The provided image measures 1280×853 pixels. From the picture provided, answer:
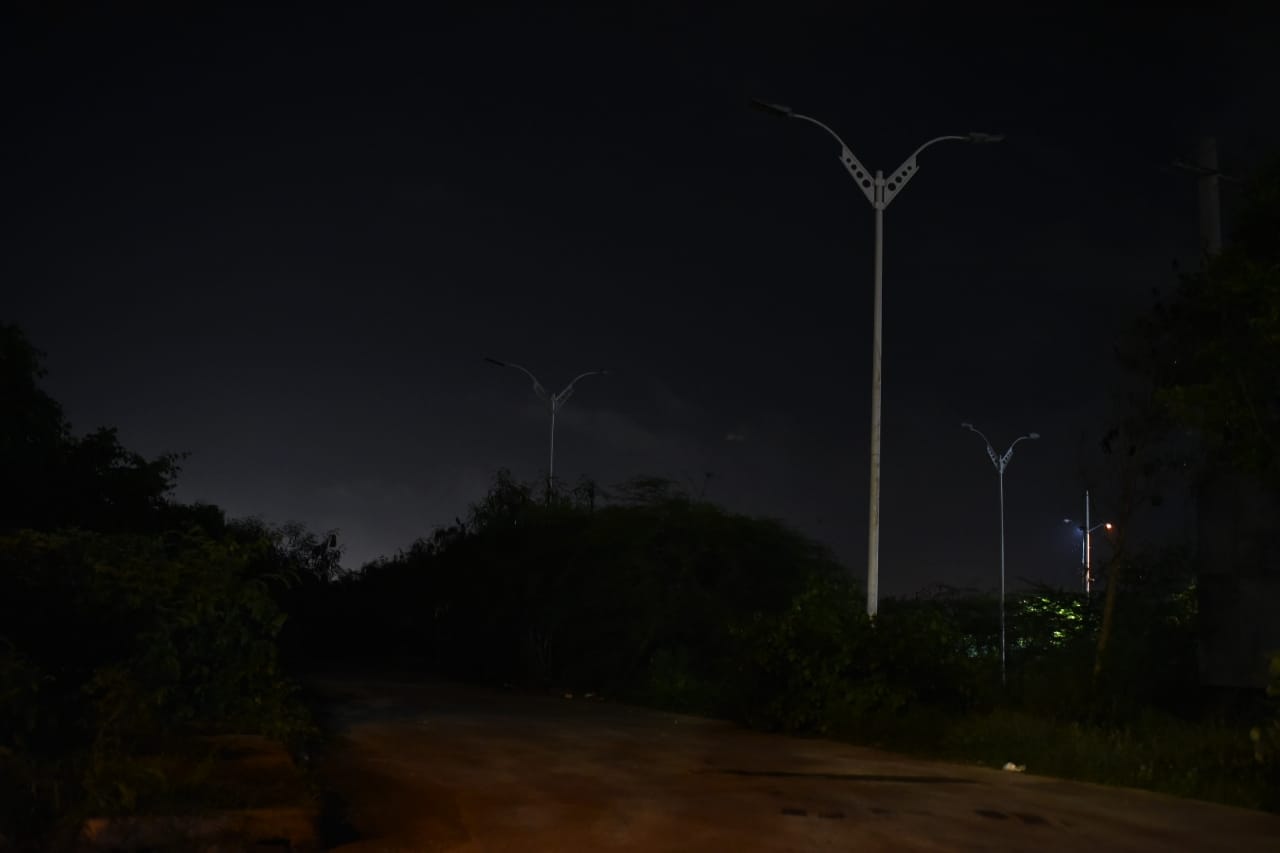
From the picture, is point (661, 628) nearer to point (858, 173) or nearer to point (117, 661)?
point (858, 173)

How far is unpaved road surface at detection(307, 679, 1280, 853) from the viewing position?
8812 millimetres

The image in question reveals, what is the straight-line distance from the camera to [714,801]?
10.4m

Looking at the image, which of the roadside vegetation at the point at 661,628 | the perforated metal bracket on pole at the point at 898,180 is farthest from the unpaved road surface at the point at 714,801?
the perforated metal bracket on pole at the point at 898,180

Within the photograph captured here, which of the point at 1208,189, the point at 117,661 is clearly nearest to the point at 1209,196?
the point at 1208,189

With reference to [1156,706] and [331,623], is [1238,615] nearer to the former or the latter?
[1156,706]

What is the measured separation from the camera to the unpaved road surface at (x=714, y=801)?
8.81 meters

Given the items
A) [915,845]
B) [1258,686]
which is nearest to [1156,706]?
[1258,686]

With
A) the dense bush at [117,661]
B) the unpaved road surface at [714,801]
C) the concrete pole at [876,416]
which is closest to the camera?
the dense bush at [117,661]

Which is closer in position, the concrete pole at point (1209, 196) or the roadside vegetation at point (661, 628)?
the roadside vegetation at point (661, 628)

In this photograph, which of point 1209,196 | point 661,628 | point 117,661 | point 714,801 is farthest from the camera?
point 661,628

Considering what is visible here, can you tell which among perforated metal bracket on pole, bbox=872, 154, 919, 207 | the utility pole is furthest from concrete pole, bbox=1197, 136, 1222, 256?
perforated metal bracket on pole, bbox=872, 154, 919, 207

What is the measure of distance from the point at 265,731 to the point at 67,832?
465 centimetres

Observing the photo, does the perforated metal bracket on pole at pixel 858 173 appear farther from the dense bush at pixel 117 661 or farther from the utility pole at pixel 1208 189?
the dense bush at pixel 117 661

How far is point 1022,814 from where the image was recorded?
10.1 metres
